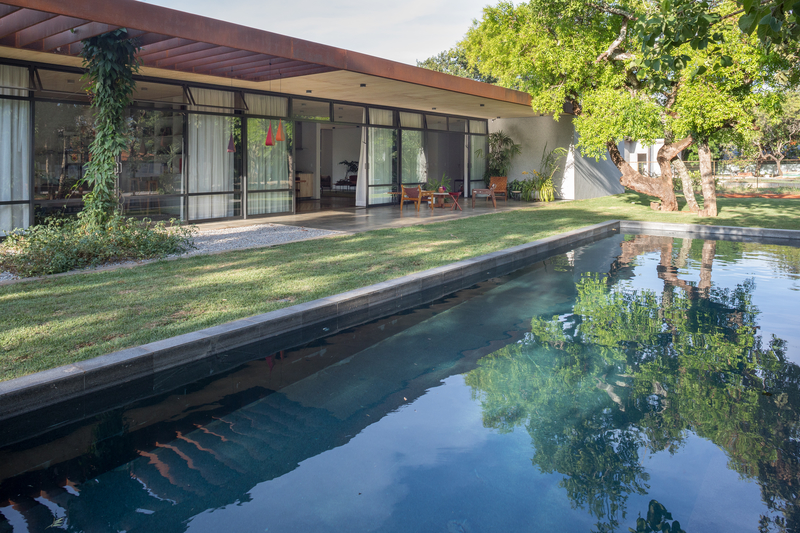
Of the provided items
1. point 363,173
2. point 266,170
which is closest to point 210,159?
point 266,170

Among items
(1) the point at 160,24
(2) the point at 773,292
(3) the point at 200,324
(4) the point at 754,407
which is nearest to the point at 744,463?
(4) the point at 754,407

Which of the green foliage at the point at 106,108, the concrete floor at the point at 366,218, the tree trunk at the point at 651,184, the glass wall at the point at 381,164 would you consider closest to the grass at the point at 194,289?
the concrete floor at the point at 366,218

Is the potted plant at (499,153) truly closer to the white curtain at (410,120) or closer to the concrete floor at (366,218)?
the white curtain at (410,120)

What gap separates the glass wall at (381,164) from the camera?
54.9 ft

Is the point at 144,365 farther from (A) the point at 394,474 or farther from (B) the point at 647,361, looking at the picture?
(B) the point at 647,361

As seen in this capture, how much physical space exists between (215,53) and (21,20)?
2674 mm

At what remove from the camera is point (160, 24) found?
754 centimetres

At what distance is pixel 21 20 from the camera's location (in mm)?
7223

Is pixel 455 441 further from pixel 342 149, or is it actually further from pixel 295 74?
pixel 342 149

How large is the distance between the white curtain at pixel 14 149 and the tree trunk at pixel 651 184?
14371mm

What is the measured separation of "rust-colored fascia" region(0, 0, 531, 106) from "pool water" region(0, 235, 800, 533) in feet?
15.3

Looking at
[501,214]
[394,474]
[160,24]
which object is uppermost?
[160,24]

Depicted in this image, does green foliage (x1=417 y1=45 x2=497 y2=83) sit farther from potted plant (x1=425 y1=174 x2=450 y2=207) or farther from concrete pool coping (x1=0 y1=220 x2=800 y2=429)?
concrete pool coping (x1=0 y1=220 x2=800 y2=429)

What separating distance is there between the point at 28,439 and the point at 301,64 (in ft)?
26.7
